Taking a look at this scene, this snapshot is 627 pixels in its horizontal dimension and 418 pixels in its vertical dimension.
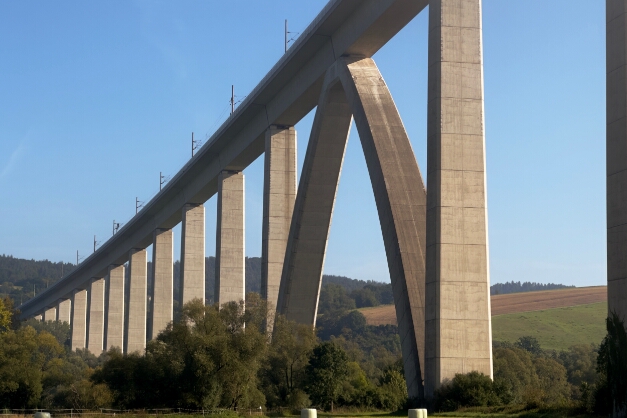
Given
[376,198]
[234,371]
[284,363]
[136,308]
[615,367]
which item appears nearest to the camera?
[615,367]

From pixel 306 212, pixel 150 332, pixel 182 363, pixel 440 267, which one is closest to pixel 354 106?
pixel 306 212

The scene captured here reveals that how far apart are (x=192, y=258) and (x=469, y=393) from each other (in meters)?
35.9

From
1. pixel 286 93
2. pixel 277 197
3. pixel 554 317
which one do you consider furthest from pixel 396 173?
pixel 554 317

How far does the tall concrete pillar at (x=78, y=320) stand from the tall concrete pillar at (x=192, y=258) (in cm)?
4639

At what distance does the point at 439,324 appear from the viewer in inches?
1014

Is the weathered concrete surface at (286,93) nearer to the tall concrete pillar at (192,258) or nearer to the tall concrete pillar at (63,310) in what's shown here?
the tall concrete pillar at (192,258)

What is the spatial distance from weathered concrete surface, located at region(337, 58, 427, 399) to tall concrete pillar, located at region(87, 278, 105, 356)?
6436cm

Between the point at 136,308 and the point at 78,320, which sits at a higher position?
the point at 136,308

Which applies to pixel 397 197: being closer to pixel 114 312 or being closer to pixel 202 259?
pixel 202 259

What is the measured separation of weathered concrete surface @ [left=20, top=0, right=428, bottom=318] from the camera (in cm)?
3247

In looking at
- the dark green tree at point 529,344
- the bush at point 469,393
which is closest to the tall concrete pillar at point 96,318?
the dark green tree at point 529,344

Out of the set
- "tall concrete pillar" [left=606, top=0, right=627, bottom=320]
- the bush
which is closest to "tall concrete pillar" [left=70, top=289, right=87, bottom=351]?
the bush

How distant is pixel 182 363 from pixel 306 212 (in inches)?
335

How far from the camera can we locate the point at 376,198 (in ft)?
105
